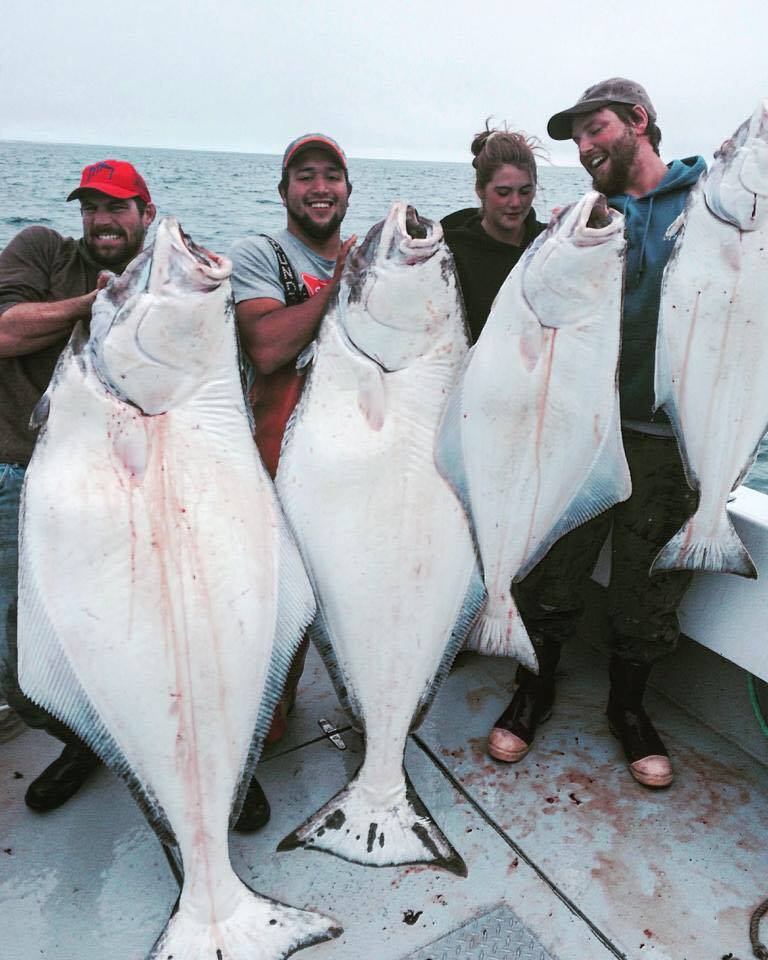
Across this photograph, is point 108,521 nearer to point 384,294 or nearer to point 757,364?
point 384,294

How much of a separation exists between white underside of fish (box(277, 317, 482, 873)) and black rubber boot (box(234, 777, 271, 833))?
0.31 metres

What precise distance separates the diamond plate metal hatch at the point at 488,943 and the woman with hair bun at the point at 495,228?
1.88 metres

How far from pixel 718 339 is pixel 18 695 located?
2.51 metres

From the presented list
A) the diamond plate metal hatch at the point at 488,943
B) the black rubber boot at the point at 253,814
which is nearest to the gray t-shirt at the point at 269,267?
the black rubber boot at the point at 253,814

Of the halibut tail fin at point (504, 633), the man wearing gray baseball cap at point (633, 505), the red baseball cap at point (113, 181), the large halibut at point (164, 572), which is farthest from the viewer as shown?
the man wearing gray baseball cap at point (633, 505)

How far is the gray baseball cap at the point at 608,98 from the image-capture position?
2.64 metres

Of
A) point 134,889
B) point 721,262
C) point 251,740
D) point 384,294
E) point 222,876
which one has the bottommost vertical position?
point 134,889

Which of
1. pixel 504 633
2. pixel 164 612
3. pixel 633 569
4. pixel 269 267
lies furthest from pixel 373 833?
pixel 269 267

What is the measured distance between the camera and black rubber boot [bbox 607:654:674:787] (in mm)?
2705

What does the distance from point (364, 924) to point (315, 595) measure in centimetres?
97

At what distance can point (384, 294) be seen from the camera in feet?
6.47

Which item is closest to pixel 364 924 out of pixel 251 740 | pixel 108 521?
pixel 251 740

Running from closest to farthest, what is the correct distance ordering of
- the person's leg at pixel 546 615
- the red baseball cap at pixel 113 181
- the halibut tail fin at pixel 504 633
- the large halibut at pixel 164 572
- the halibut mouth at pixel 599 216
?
the large halibut at pixel 164 572
the halibut mouth at pixel 599 216
the halibut tail fin at pixel 504 633
the red baseball cap at pixel 113 181
the person's leg at pixel 546 615

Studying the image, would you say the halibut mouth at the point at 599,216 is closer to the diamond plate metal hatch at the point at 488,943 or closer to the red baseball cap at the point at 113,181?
the red baseball cap at the point at 113,181
